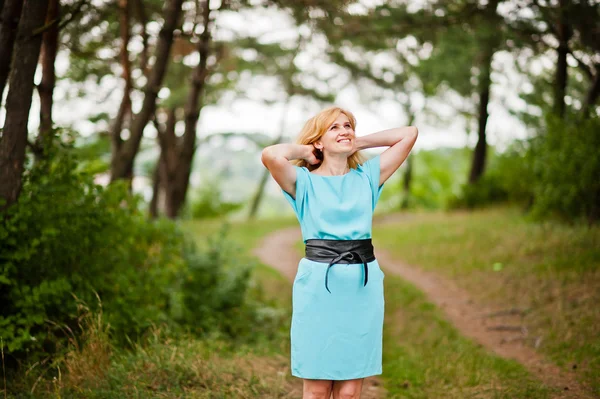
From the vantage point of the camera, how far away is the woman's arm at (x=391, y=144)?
146 inches

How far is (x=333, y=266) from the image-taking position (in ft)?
11.0

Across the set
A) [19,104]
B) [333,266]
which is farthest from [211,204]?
[333,266]

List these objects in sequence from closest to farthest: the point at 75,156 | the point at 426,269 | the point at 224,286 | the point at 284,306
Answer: the point at 75,156, the point at 224,286, the point at 284,306, the point at 426,269

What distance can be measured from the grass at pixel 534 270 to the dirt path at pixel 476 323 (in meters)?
0.14

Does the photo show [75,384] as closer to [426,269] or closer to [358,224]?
[358,224]

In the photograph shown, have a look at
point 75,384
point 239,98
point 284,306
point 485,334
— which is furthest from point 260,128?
point 75,384

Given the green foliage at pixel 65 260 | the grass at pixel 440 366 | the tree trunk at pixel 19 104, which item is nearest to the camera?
the green foliage at pixel 65 260

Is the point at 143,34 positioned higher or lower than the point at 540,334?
higher

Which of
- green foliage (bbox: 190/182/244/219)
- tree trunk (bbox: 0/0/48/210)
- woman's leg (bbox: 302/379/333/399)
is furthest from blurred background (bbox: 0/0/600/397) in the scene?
green foliage (bbox: 190/182/244/219)

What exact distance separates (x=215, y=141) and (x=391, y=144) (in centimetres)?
2098

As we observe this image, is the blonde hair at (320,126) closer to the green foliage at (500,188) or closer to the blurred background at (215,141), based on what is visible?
the blurred background at (215,141)

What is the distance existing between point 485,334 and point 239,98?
14.5 metres

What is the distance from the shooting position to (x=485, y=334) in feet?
23.4

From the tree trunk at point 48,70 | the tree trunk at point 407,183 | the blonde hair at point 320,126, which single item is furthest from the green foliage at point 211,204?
the blonde hair at point 320,126
